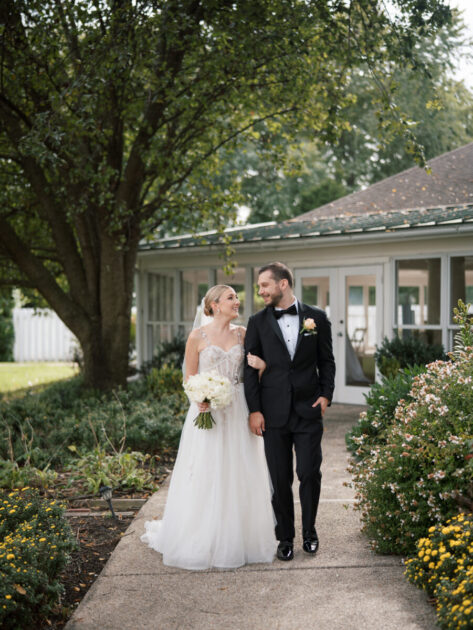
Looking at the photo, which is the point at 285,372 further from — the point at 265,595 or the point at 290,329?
the point at 265,595

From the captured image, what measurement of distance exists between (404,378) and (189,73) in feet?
21.9

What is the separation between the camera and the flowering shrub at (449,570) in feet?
11.0

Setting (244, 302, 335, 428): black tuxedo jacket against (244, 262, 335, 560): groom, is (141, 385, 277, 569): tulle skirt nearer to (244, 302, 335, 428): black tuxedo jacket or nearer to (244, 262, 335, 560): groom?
(244, 262, 335, 560): groom

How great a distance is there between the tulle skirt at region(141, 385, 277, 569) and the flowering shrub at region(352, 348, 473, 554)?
0.82m

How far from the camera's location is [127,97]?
10398 mm

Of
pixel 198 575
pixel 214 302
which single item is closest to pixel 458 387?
pixel 214 302

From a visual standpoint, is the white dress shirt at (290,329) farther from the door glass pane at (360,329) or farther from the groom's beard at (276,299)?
the door glass pane at (360,329)

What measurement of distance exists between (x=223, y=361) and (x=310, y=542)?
1.45m

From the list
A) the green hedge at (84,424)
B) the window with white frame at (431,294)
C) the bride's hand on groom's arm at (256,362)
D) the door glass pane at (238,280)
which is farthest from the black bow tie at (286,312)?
the door glass pane at (238,280)

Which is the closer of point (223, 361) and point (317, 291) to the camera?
point (223, 361)

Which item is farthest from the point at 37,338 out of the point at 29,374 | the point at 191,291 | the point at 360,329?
the point at 360,329

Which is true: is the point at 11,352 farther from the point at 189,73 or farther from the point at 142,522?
the point at 142,522

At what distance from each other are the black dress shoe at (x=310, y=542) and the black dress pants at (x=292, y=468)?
0.04m

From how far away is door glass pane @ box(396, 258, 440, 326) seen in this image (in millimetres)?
11227
